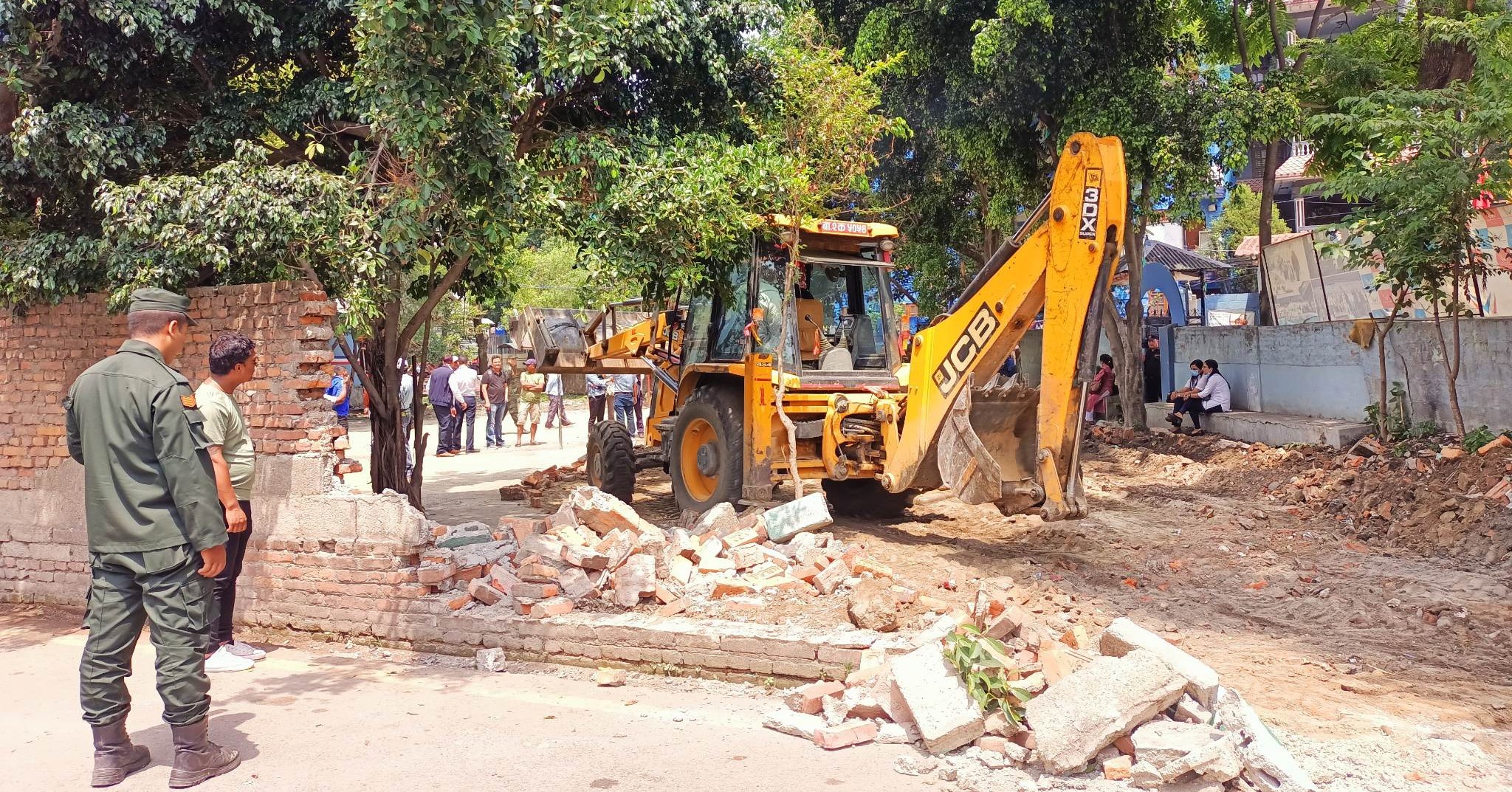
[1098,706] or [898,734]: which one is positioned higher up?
[1098,706]

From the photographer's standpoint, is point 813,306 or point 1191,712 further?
point 813,306

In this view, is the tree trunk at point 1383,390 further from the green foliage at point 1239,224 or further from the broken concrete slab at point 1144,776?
the green foliage at point 1239,224

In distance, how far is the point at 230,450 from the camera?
5.89 metres

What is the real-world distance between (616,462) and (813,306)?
2713 mm

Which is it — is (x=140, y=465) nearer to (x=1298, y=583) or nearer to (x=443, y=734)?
(x=443, y=734)

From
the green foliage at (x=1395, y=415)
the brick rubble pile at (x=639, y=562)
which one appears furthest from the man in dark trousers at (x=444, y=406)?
the green foliage at (x=1395, y=415)

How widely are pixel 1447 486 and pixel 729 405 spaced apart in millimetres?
6489

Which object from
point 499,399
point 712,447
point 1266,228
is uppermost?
point 1266,228

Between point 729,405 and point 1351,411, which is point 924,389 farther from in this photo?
point 1351,411

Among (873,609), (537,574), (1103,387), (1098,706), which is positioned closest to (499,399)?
(1103,387)

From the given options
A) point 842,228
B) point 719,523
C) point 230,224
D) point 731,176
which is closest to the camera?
point 230,224

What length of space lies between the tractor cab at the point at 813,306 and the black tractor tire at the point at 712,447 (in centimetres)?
41

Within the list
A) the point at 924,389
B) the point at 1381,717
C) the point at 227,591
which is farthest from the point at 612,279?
the point at 1381,717

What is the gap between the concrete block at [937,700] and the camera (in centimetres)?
447
